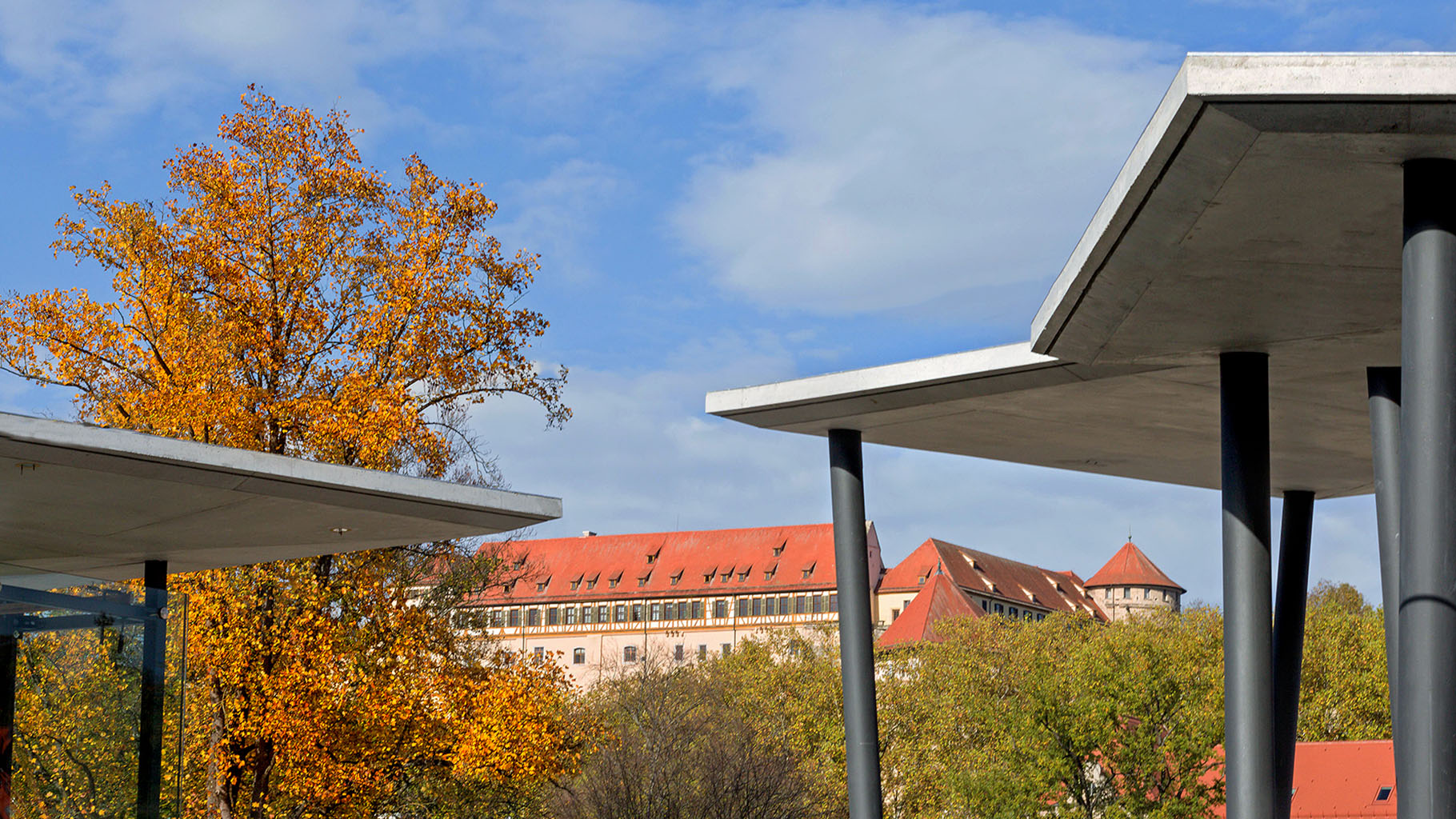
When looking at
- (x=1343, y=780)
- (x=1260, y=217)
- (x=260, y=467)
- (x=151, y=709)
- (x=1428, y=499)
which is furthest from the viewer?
(x=1343, y=780)

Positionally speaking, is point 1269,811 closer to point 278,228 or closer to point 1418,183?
point 1418,183

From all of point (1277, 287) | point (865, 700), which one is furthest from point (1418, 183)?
point (865, 700)

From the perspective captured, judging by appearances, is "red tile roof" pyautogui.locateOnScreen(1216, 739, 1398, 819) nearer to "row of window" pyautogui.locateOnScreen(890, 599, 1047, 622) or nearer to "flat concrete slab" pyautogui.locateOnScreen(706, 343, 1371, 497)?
"flat concrete slab" pyautogui.locateOnScreen(706, 343, 1371, 497)

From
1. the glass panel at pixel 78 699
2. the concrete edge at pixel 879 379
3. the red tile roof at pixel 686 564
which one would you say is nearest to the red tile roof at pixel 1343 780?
the concrete edge at pixel 879 379

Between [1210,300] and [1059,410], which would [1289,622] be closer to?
[1059,410]

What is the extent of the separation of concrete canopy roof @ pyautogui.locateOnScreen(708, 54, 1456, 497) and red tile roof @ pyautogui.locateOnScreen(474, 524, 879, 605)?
3482 inches

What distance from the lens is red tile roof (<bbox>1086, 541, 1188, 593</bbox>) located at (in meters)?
119

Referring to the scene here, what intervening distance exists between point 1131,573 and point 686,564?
40.0m

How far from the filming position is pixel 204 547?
11422 millimetres

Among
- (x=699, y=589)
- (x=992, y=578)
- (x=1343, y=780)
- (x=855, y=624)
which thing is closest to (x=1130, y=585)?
(x=992, y=578)

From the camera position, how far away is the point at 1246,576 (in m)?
7.73

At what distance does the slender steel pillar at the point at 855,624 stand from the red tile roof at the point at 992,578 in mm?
84869

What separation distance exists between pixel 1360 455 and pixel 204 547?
31.1 feet

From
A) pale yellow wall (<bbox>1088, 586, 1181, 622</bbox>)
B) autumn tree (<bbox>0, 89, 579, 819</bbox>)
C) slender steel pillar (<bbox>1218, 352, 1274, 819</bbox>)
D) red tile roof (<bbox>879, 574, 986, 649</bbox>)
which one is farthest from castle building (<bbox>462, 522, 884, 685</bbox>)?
slender steel pillar (<bbox>1218, 352, 1274, 819</bbox>)
